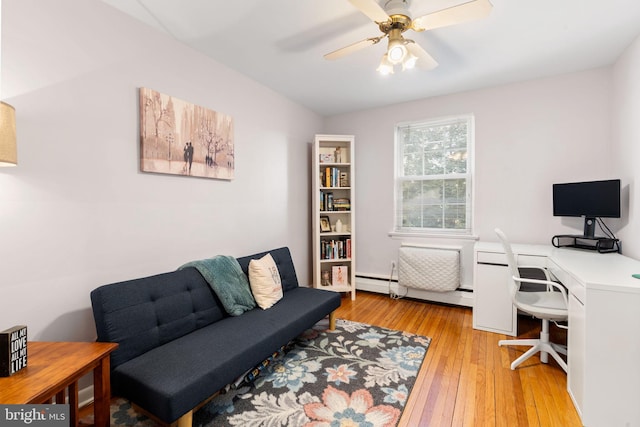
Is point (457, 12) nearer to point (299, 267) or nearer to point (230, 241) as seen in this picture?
point (230, 241)

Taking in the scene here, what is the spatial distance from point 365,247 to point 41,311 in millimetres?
3329

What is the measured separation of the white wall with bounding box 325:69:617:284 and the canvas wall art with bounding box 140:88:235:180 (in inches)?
91.5

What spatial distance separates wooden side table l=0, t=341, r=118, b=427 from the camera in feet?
3.42

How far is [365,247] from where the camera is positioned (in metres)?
4.09

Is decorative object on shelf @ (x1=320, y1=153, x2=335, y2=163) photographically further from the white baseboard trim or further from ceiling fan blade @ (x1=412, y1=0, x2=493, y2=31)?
ceiling fan blade @ (x1=412, y1=0, x2=493, y2=31)

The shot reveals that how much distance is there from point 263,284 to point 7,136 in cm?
176

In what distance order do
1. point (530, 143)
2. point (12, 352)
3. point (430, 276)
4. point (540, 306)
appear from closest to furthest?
1. point (12, 352)
2. point (540, 306)
3. point (530, 143)
4. point (430, 276)

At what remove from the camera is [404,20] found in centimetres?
176

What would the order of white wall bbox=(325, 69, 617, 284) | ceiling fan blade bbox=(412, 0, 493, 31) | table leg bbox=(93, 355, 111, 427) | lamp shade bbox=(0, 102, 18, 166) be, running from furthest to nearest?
white wall bbox=(325, 69, 617, 284)
ceiling fan blade bbox=(412, 0, 493, 31)
table leg bbox=(93, 355, 111, 427)
lamp shade bbox=(0, 102, 18, 166)

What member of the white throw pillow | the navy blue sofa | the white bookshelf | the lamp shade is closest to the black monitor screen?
the white bookshelf

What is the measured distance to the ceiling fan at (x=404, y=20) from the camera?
4.95 ft

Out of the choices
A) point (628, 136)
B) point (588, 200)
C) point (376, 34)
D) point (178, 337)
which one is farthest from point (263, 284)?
point (628, 136)

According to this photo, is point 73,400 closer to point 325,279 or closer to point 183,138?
point 183,138

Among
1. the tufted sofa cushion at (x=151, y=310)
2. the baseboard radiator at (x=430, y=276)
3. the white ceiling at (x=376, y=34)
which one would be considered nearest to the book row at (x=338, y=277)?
the baseboard radiator at (x=430, y=276)
